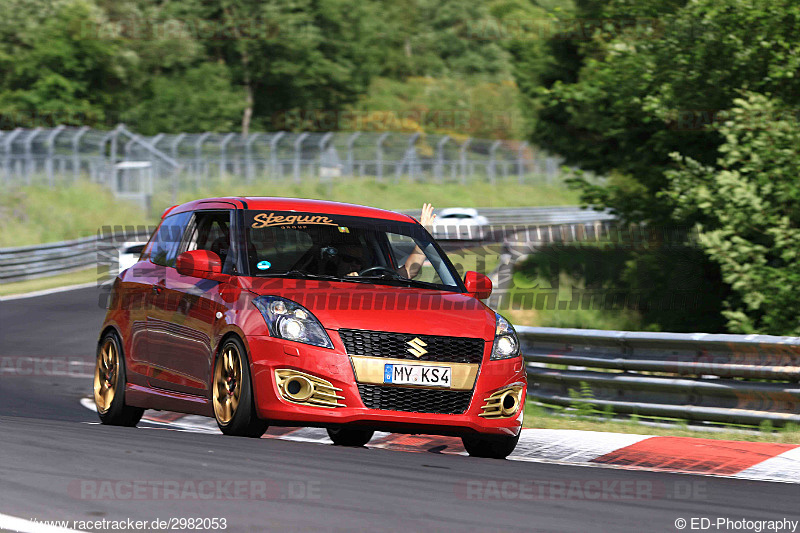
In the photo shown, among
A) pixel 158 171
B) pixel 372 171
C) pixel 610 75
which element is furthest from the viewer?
pixel 372 171

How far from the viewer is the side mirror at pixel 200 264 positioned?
7.88m

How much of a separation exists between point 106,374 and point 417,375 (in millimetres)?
3152

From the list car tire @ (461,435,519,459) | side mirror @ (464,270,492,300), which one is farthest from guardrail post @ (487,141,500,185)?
car tire @ (461,435,519,459)

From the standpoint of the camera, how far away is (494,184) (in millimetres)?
63562

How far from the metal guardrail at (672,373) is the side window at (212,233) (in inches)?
142

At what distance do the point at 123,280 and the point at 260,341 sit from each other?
8.20 ft

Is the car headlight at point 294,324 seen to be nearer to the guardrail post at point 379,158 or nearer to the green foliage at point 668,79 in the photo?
the green foliage at point 668,79

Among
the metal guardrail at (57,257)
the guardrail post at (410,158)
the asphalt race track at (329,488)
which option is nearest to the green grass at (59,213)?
the metal guardrail at (57,257)

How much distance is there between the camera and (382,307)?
755cm

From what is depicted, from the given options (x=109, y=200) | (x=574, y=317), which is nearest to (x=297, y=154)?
(x=109, y=200)

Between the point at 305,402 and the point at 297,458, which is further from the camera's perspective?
the point at 305,402

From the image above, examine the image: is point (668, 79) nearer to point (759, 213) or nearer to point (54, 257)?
point (759, 213)

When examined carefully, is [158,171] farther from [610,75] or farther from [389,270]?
[389,270]

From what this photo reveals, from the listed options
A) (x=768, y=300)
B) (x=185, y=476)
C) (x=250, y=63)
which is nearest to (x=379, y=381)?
(x=185, y=476)
